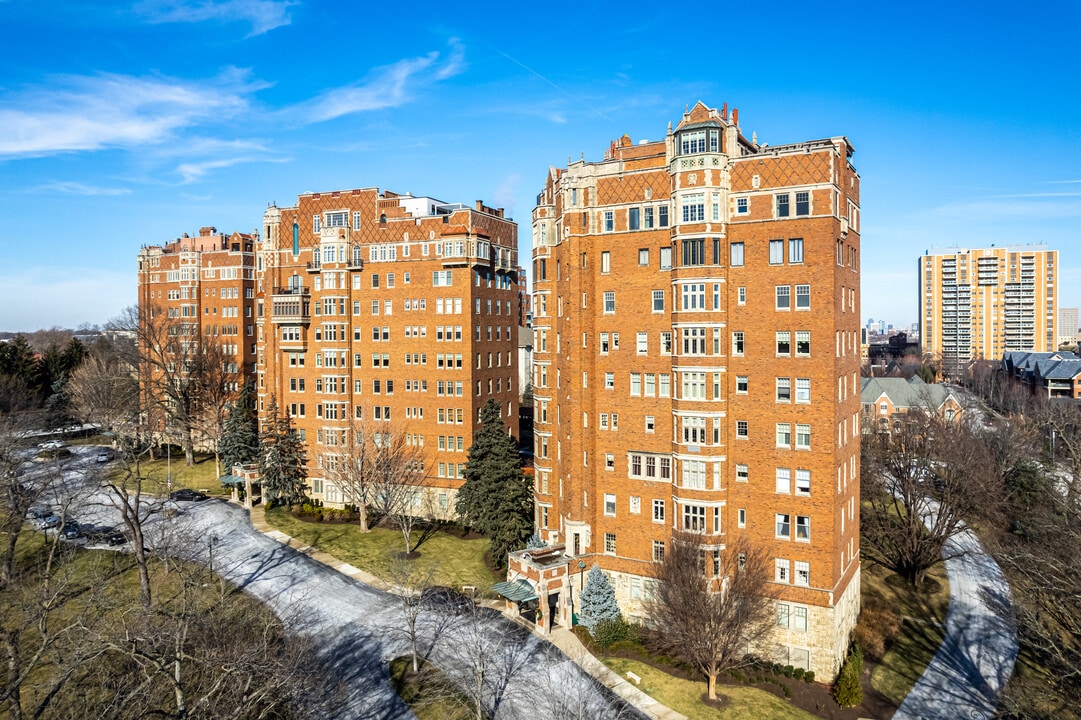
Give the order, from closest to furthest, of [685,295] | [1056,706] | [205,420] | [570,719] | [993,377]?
[570,719] → [1056,706] → [685,295] → [205,420] → [993,377]

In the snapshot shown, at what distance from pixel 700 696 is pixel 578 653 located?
24.9ft

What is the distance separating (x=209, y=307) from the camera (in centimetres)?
9306

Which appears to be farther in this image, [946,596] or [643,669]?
[946,596]

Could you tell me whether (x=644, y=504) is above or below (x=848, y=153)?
below

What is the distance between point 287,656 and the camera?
31.3 metres

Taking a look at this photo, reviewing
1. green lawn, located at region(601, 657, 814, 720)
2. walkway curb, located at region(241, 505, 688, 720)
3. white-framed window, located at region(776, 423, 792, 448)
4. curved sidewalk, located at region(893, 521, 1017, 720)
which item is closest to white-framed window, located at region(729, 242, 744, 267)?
white-framed window, located at region(776, 423, 792, 448)

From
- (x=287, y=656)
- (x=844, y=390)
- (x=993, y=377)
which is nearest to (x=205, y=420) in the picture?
(x=287, y=656)

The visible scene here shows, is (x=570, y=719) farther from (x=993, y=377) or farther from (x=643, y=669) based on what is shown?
(x=993, y=377)

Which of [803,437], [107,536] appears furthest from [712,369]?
[107,536]

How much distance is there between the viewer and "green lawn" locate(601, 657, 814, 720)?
1417 inches

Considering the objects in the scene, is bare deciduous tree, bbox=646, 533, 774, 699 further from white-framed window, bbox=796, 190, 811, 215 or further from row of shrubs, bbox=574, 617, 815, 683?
white-framed window, bbox=796, 190, 811, 215

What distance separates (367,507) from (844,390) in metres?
43.7

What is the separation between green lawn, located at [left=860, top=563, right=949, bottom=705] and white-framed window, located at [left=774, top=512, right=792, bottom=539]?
10.6 meters

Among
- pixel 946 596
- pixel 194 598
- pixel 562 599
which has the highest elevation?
pixel 194 598
